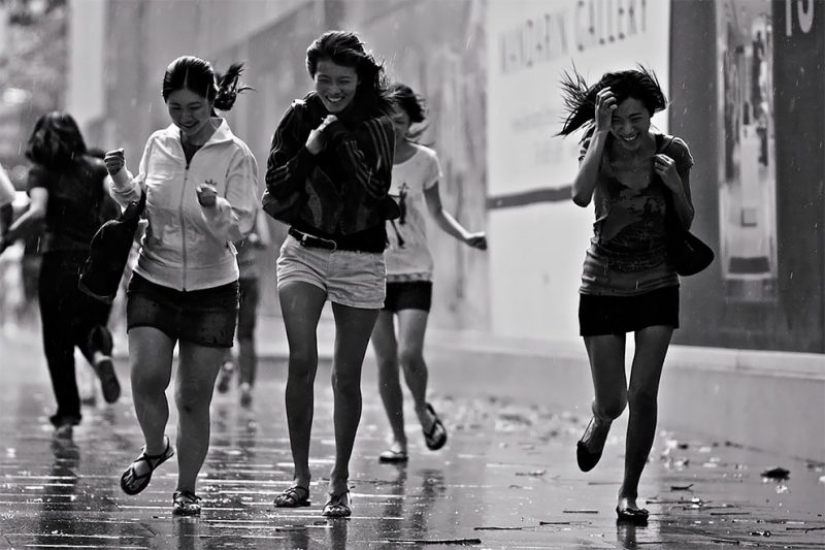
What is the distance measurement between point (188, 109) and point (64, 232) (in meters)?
4.36

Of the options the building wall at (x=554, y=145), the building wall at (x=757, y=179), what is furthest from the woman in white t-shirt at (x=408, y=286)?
the building wall at (x=757, y=179)

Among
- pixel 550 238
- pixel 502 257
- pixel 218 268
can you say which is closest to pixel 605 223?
pixel 218 268

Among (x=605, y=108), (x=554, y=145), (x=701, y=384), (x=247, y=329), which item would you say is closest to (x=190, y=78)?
(x=605, y=108)

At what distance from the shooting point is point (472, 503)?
26.2 feet

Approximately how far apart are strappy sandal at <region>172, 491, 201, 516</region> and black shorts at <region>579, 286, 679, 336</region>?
1.79m

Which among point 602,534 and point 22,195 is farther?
point 22,195

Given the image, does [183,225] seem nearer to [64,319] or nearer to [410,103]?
[410,103]

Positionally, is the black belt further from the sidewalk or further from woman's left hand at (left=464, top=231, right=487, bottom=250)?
the sidewalk

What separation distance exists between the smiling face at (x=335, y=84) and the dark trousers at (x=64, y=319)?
14.9 ft

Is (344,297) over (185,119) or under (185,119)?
under

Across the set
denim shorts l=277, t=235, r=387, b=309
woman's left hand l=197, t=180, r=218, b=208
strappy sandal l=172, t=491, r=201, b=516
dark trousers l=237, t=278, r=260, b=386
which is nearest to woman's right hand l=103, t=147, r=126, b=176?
woman's left hand l=197, t=180, r=218, b=208

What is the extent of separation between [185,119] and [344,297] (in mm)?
964

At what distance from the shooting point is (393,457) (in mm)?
9953

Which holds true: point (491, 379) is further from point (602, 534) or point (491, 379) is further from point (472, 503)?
point (602, 534)
